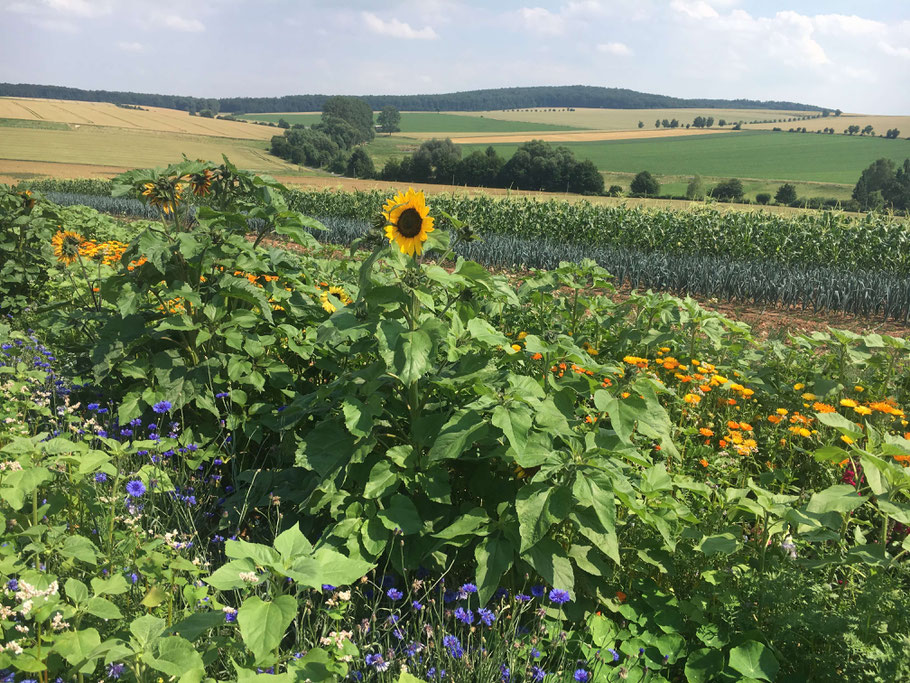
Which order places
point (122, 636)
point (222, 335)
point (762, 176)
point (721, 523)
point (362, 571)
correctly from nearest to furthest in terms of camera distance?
point (362, 571) < point (122, 636) < point (721, 523) < point (222, 335) < point (762, 176)

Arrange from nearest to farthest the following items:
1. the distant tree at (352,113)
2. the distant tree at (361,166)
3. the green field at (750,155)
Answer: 1. the distant tree at (361,166)
2. the green field at (750,155)
3. the distant tree at (352,113)

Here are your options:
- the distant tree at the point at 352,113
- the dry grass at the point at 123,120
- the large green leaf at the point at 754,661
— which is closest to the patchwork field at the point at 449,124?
the distant tree at the point at 352,113

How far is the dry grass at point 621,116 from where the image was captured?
407ft

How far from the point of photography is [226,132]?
8250 cm

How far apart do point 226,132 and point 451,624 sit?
91.7 meters

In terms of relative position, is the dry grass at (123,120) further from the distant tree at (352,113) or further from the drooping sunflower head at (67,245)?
the drooping sunflower head at (67,245)

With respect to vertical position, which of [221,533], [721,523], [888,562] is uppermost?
[888,562]

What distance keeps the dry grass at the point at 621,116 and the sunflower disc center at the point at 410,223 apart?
126 metres

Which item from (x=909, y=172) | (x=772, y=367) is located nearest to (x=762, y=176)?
(x=909, y=172)

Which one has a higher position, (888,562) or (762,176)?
(762,176)

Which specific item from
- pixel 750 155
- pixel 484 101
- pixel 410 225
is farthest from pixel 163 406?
pixel 484 101

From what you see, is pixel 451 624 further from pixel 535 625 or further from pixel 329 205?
pixel 329 205

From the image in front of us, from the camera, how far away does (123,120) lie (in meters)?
81.8

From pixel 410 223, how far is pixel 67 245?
3.22 m
